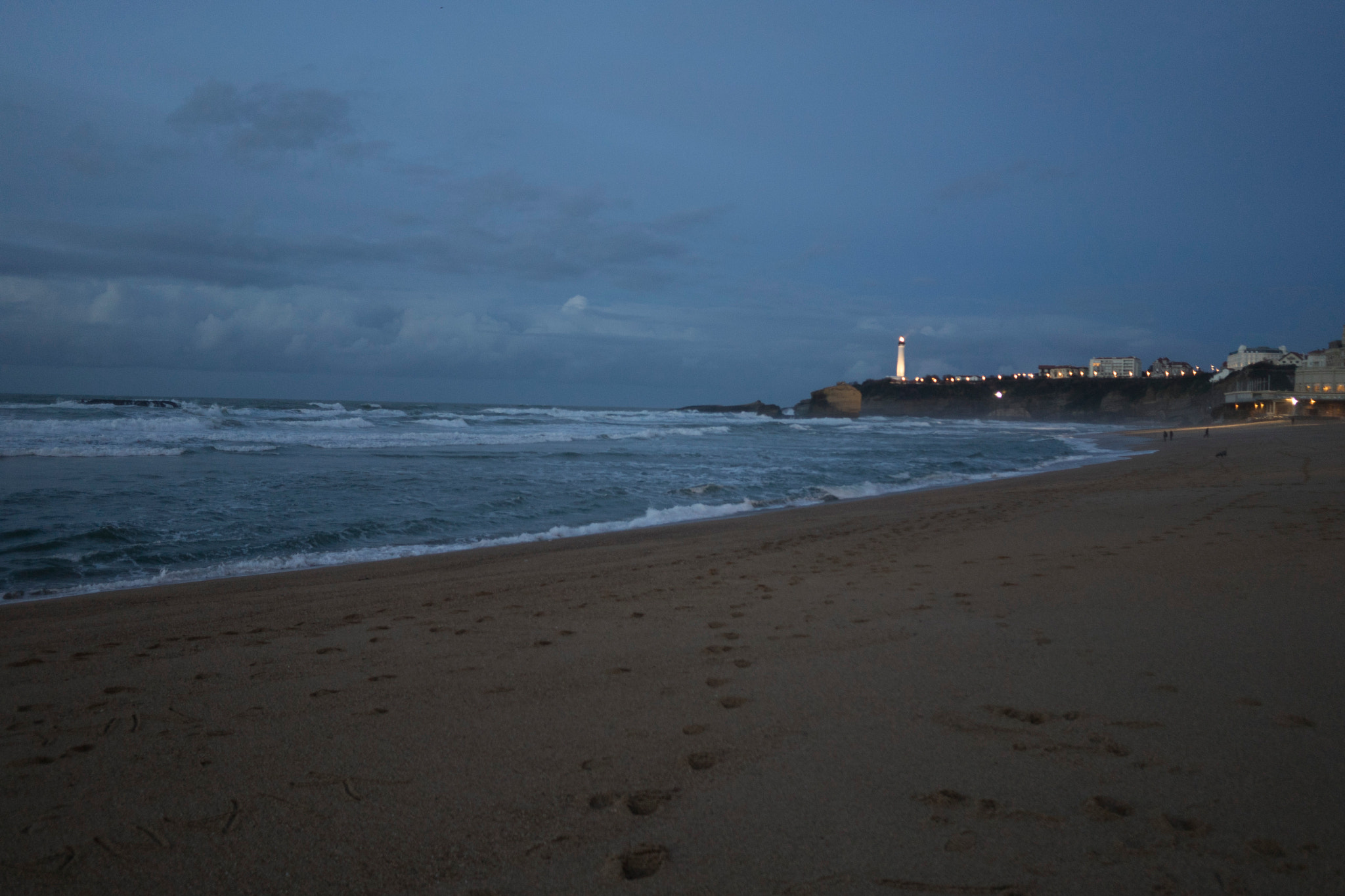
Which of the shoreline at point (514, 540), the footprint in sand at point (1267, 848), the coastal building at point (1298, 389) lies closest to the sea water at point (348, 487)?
the shoreline at point (514, 540)

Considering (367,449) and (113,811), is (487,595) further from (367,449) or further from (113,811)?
(367,449)

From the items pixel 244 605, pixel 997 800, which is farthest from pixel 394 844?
pixel 244 605

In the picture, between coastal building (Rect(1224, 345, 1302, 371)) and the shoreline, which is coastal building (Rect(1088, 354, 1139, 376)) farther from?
the shoreline

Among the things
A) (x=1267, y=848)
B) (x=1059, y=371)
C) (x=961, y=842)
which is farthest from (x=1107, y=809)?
(x=1059, y=371)

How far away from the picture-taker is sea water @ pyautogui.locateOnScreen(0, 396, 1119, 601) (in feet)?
27.9

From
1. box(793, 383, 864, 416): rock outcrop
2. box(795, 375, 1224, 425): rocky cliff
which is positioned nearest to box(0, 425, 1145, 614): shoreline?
box(795, 375, 1224, 425): rocky cliff

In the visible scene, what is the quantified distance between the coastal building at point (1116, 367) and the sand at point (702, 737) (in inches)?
7051

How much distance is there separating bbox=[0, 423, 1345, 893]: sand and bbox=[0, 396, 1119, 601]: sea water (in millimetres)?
2675

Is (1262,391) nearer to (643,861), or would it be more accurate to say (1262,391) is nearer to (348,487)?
(348,487)

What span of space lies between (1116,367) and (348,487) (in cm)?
18353

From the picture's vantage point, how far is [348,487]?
14117 millimetres

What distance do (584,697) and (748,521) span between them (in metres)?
7.71

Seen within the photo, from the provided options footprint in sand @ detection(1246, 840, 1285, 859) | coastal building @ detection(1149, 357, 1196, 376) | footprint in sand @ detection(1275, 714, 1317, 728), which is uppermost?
coastal building @ detection(1149, 357, 1196, 376)

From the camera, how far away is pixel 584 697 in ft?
11.2
